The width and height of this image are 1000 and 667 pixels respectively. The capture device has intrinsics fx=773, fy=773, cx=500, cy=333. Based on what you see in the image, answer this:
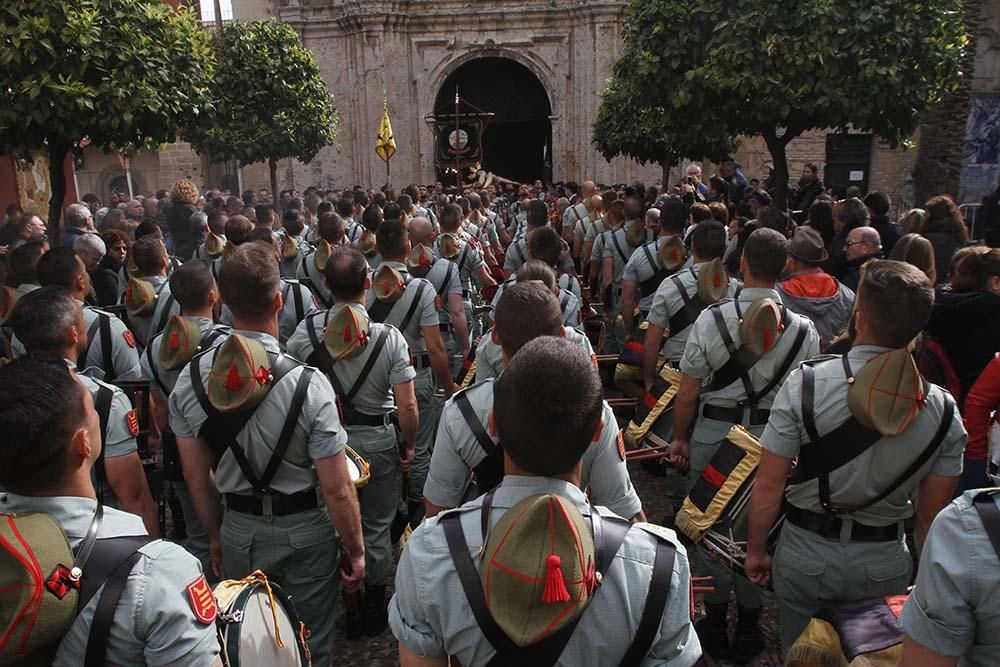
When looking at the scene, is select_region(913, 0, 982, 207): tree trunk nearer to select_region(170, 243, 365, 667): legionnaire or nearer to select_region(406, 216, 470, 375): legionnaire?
select_region(406, 216, 470, 375): legionnaire

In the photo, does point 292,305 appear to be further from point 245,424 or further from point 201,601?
point 201,601

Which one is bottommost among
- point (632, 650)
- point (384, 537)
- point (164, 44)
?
point (384, 537)

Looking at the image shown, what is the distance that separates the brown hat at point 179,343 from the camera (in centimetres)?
414

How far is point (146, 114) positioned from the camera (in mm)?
6805

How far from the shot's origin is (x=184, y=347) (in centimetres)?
414

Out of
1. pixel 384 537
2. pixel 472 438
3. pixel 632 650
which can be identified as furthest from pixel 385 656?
pixel 632 650

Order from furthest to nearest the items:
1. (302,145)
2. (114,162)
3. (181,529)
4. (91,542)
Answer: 1. (114,162)
2. (302,145)
3. (181,529)
4. (91,542)

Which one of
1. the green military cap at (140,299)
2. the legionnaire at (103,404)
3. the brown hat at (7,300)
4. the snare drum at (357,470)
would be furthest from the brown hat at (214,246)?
the snare drum at (357,470)

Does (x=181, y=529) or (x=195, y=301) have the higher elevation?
(x=195, y=301)

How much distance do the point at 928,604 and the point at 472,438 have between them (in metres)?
1.56

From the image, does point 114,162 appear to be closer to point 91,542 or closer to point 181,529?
point 181,529

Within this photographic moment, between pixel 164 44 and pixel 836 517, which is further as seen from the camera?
pixel 164 44

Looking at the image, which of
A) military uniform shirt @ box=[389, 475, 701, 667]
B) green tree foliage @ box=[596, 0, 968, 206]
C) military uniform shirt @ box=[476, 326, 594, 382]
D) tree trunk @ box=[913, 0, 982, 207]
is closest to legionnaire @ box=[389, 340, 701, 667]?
military uniform shirt @ box=[389, 475, 701, 667]

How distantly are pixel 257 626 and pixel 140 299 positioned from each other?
11.4 ft
